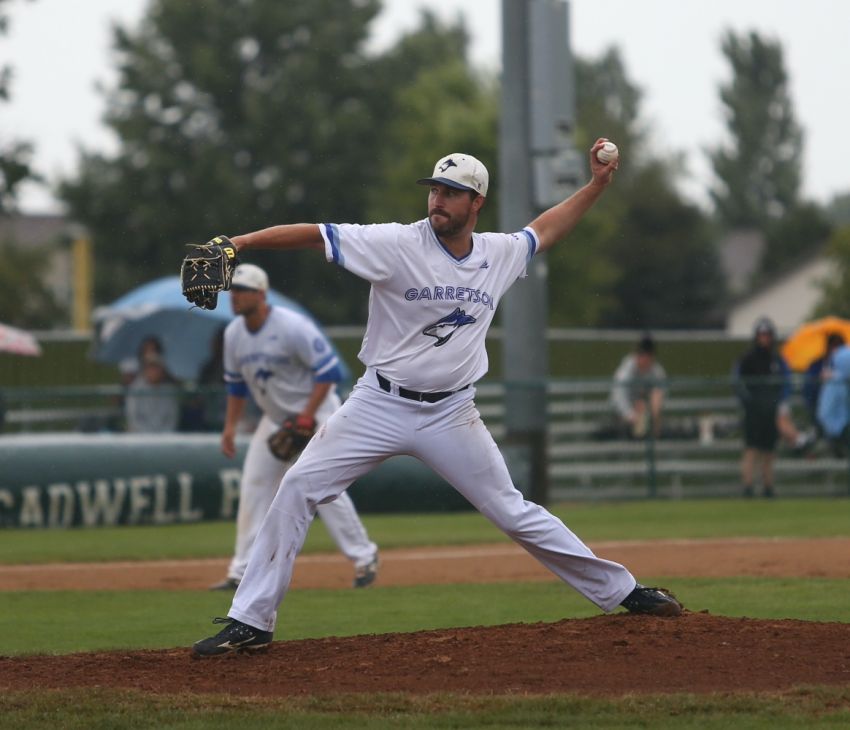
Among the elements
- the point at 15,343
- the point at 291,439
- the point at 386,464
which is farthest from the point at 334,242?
the point at 15,343

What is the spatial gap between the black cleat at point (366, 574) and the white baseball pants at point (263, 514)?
0.09ft

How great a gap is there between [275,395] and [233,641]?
14.4 ft

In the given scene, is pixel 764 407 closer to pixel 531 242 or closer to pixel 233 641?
pixel 531 242

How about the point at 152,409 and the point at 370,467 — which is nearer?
the point at 370,467

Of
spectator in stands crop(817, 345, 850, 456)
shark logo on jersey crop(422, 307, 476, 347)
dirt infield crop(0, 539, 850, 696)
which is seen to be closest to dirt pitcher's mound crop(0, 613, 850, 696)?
dirt infield crop(0, 539, 850, 696)

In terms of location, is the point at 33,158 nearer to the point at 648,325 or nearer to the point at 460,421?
the point at 460,421

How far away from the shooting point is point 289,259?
57.6m

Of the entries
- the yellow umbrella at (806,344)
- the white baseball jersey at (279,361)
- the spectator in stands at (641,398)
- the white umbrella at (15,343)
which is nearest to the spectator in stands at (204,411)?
the white umbrella at (15,343)

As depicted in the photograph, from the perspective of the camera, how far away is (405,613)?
9.10 metres

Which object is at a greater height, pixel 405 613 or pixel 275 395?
pixel 275 395

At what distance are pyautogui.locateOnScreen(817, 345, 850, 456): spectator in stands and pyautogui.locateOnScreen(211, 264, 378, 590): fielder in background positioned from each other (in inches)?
375

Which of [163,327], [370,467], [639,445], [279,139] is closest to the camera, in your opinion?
[370,467]

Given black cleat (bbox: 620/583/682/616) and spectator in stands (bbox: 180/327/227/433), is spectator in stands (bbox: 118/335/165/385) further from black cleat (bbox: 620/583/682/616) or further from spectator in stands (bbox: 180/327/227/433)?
black cleat (bbox: 620/583/682/616)

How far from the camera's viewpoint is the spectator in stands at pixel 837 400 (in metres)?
19.1
